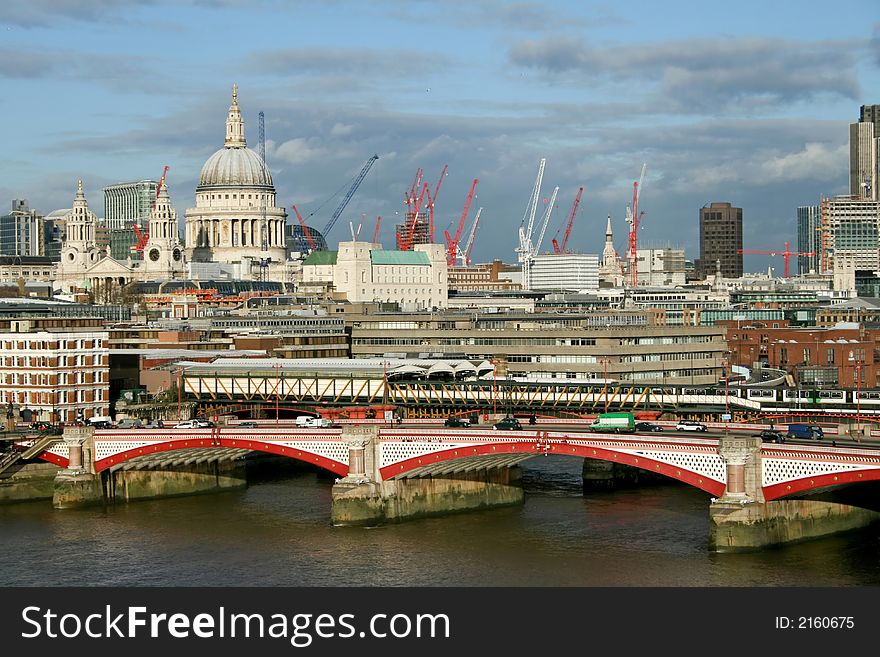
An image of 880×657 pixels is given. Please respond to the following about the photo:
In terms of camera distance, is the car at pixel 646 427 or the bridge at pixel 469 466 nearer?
the bridge at pixel 469 466

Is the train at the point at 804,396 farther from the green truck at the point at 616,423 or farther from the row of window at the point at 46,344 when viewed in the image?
the row of window at the point at 46,344

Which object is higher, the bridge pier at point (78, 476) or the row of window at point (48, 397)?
the row of window at point (48, 397)

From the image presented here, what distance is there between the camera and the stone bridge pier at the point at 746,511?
52281 millimetres

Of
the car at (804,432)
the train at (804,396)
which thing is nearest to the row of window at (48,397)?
the train at (804,396)

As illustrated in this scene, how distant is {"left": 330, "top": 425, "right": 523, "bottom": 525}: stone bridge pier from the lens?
2327 inches

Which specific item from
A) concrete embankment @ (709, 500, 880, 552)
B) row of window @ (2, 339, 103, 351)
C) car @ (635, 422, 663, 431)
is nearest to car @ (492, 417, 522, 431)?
car @ (635, 422, 663, 431)

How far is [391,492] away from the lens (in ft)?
197

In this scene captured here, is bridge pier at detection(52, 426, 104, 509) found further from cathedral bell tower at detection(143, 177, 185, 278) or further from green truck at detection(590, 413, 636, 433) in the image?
cathedral bell tower at detection(143, 177, 185, 278)

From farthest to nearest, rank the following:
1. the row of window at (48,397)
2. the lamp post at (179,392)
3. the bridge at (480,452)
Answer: the lamp post at (179,392)
the row of window at (48,397)
the bridge at (480,452)

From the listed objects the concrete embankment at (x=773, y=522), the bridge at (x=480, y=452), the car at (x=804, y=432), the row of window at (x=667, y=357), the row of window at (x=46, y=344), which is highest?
the row of window at (x=46, y=344)

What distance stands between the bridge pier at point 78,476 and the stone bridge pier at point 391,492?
1011 centimetres

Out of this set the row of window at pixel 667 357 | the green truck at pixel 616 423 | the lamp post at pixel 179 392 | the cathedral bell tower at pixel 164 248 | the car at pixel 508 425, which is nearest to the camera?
the green truck at pixel 616 423

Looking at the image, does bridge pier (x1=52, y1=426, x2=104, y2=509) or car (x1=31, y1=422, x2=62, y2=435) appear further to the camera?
car (x1=31, y1=422, x2=62, y2=435)

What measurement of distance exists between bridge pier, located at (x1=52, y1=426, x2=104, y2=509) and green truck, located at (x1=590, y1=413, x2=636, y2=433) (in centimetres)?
1861
